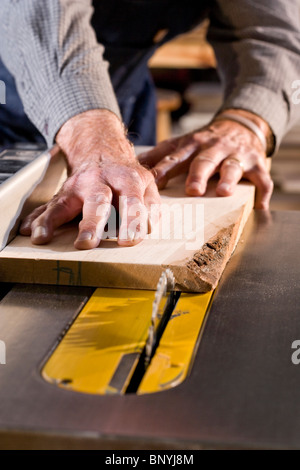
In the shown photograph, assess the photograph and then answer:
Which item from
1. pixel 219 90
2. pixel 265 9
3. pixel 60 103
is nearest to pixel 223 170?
pixel 60 103

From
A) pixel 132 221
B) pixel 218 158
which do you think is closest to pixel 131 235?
pixel 132 221

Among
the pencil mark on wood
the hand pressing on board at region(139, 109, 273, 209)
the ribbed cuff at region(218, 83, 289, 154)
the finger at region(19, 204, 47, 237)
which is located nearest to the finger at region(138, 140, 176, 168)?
the hand pressing on board at region(139, 109, 273, 209)

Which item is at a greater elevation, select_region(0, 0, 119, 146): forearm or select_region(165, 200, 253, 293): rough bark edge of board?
select_region(0, 0, 119, 146): forearm

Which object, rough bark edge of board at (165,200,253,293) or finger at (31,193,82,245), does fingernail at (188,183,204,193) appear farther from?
finger at (31,193,82,245)

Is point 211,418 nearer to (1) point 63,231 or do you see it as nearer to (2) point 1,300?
(2) point 1,300

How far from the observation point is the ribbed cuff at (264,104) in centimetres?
143

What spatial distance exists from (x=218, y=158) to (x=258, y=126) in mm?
216

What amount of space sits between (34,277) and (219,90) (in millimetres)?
3214

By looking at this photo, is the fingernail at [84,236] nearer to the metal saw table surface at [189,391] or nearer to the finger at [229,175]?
the metal saw table surface at [189,391]

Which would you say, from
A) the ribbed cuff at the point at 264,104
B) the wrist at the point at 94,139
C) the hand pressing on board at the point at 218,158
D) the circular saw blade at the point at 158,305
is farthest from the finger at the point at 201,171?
the circular saw blade at the point at 158,305

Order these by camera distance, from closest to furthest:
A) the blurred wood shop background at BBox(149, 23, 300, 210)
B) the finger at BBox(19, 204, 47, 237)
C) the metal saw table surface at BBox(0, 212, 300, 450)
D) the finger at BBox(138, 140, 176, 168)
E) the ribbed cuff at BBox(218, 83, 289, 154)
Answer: the metal saw table surface at BBox(0, 212, 300, 450)
the finger at BBox(19, 204, 47, 237)
the finger at BBox(138, 140, 176, 168)
the ribbed cuff at BBox(218, 83, 289, 154)
the blurred wood shop background at BBox(149, 23, 300, 210)

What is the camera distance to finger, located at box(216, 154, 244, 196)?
1.18 metres

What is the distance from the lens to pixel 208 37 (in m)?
1.79

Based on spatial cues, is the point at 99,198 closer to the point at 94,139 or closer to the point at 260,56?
the point at 94,139
